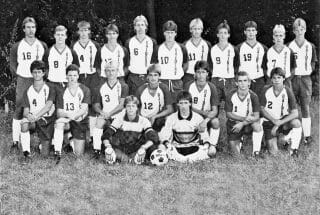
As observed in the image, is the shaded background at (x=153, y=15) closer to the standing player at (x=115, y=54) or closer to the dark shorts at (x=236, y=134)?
the standing player at (x=115, y=54)

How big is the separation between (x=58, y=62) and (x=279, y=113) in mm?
2610

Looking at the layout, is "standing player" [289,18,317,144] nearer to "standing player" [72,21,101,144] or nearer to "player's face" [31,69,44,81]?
"standing player" [72,21,101,144]

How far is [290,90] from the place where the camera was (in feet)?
23.5

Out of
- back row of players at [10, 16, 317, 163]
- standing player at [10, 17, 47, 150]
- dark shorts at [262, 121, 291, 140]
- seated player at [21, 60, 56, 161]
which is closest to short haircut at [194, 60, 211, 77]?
back row of players at [10, 16, 317, 163]

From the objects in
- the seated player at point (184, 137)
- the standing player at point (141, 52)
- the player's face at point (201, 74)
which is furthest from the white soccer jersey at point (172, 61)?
the seated player at point (184, 137)

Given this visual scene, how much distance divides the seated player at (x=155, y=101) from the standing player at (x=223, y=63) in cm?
71

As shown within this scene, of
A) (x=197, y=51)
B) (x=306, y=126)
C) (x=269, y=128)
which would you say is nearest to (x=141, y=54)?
(x=197, y=51)

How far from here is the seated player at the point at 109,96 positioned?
711 centimetres

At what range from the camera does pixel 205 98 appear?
7.18 m

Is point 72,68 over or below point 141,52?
below

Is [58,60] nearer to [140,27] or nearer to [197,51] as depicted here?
[140,27]

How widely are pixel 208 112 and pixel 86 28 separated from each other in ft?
5.71

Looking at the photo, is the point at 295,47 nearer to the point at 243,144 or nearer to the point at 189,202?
A: the point at 243,144

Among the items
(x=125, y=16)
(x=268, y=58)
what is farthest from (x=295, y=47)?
(x=125, y=16)
